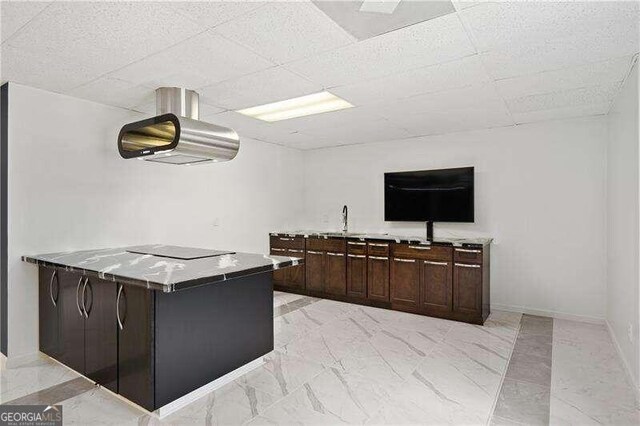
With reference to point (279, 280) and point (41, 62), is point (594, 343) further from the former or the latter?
point (41, 62)

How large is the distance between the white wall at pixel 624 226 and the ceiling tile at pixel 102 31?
10.9 ft

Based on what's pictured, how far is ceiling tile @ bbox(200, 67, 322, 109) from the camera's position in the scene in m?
2.97

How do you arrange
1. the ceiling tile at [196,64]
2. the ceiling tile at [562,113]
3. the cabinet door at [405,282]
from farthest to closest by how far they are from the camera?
the cabinet door at [405,282]
the ceiling tile at [562,113]
the ceiling tile at [196,64]

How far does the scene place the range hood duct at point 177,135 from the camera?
9.49 ft

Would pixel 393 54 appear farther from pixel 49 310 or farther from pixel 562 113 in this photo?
pixel 49 310

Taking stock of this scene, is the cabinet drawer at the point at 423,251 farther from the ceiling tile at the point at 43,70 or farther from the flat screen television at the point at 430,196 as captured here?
the ceiling tile at the point at 43,70

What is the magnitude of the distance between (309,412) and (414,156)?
397cm

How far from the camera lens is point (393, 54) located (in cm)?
255

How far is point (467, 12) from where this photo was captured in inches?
79.4

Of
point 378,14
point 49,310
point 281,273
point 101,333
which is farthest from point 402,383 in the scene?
point 281,273

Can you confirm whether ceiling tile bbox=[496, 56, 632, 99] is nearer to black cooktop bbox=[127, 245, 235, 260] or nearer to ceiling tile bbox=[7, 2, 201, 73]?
ceiling tile bbox=[7, 2, 201, 73]

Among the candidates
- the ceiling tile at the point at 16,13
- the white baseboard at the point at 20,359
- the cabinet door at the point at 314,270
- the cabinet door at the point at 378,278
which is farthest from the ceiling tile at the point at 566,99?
the white baseboard at the point at 20,359

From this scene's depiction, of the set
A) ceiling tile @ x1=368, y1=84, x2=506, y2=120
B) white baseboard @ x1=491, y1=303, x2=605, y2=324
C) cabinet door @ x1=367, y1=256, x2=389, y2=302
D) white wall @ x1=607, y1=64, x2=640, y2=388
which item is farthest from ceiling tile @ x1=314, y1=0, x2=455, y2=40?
white baseboard @ x1=491, y1=303, x2=605, y2=324

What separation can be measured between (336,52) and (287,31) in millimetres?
432
